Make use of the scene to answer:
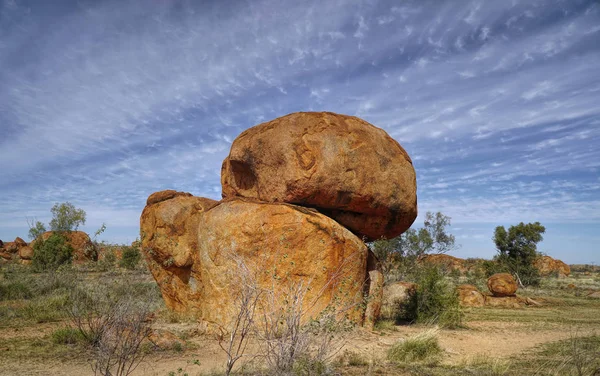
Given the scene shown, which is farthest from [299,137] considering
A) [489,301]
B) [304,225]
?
[489,301]

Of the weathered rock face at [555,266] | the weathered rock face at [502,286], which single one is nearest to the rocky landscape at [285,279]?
the weathered rock face at [502,286]

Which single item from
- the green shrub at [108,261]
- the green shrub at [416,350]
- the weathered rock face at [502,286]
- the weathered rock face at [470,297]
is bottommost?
the green shrub at [416,350]

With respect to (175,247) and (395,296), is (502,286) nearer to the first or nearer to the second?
(395,296)

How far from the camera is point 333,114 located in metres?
11.1

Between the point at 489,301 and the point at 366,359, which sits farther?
the point at 489,301

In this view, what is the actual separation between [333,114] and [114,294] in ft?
22.2

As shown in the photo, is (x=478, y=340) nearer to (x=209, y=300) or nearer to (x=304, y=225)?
(x=304, y=225)

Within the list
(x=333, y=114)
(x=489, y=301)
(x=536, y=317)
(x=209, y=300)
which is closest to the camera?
(x=209, y=300)

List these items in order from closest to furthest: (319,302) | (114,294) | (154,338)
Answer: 1. (114,294)
2. (154,338)
3. (319,302)

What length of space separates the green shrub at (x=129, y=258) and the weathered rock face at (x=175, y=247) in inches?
119

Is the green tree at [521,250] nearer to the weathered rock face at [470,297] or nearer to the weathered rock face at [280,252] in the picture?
the weathered rock face at [470,297]

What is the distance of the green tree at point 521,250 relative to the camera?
3108 cm

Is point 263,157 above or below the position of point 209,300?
above

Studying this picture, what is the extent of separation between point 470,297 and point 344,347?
14022 millimetres
